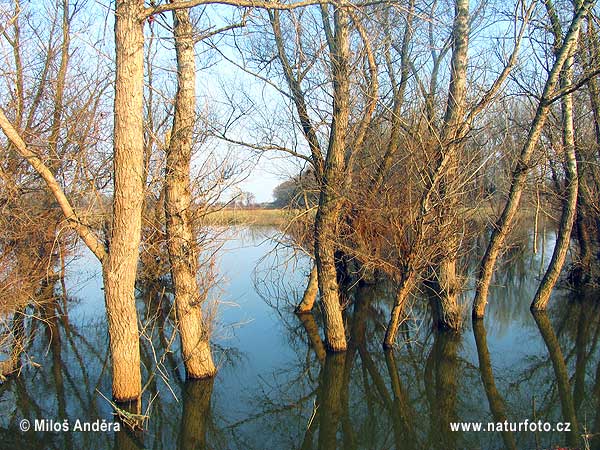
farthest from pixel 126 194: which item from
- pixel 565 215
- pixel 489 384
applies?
pixel 565 215

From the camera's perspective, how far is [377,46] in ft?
29.9

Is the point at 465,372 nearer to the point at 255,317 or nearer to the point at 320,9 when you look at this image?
the point at 255,317

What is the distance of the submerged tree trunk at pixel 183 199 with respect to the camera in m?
6.85

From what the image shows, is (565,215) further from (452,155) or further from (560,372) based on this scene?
(452,155)

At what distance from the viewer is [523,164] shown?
31.0ft

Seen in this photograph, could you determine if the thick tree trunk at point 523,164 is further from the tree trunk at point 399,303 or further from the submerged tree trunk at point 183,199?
the submerged tree trunk at point 183,199

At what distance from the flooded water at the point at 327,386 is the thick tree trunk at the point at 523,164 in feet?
3.10

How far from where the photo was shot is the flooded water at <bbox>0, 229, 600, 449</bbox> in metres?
5.68

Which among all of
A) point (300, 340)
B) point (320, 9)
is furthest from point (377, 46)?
point (300, 340)

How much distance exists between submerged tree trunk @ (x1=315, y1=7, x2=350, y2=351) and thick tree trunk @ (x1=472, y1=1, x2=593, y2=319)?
3430 mm

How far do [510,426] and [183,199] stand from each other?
16.6 feet

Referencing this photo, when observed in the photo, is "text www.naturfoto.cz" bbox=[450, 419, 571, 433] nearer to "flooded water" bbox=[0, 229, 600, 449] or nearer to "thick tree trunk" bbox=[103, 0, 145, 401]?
"flooded water" bbox=[0, 229, 600, 449]

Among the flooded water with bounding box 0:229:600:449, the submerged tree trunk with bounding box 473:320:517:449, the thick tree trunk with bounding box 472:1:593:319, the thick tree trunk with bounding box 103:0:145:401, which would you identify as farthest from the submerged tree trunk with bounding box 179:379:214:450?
the thick tree trunk with bounding box 472:1:593:319

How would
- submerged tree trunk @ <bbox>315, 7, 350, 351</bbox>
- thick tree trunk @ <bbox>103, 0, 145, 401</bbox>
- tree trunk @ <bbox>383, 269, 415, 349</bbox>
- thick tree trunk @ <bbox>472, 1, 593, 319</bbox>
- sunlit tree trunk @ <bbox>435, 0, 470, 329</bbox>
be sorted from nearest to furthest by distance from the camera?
thick tree trunk @ <bbox>103, 0, 145, 401</bbox> < sunlit tree trunk @ <bbox>435, 0, 470, 329</bbox> < tree trunk @ <bbox>383, 269, 415, 349</bbox> < submerged tree trunk @ <bbox>315, 7, 350, 351</bbox> < thick tree trunk @ <bbox>472, 1, 593, 319</bbox>
